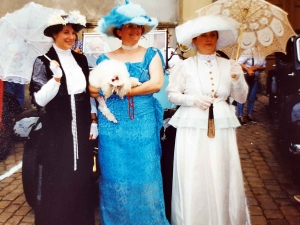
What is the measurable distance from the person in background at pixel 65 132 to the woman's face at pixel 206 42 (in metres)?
0.92

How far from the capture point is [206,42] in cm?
293

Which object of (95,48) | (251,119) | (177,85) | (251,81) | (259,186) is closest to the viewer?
(177,85)

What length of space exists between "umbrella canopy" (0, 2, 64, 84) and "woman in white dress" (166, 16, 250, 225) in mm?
1072

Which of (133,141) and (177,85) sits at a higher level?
(177,85)

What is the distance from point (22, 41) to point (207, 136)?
1623mm

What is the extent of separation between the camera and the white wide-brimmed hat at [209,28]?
2791mm

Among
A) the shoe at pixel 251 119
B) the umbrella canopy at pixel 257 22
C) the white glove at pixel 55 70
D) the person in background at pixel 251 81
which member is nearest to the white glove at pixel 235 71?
the umbrella canopy at pixel 257 22

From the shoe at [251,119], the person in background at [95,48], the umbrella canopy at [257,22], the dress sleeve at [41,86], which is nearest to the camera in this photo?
the dress sleeve at [41,86]

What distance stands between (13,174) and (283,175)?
365 centimetres

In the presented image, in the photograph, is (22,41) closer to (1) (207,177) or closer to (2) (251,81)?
(1) (207,177)

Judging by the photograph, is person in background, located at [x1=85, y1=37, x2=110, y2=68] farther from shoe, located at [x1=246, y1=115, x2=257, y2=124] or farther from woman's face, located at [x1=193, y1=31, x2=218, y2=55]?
shoe, located at [x1=246, y1=115, x2=257, y2=124]

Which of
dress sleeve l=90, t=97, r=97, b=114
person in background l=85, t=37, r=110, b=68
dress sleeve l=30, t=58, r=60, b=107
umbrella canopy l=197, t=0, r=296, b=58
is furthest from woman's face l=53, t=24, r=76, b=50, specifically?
person in background l=85, t=37, r=110, b=68

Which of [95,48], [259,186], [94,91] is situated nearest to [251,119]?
[259,186]

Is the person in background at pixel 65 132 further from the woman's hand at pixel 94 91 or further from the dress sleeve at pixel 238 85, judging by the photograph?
the dress sleeve at pixel 238 85
